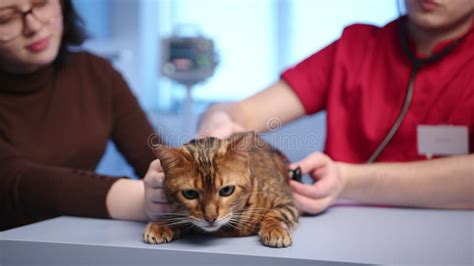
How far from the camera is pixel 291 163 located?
2.24ft

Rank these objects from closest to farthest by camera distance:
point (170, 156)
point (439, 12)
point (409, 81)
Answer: point (170, 156) < point (439, 12) < point (409, 81)

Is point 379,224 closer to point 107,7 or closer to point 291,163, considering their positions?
point 291,163

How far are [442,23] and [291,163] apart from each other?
0.98 ft

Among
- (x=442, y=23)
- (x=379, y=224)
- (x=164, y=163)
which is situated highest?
(x=442, y=23)

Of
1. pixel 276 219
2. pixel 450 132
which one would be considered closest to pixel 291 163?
pixel 276 219

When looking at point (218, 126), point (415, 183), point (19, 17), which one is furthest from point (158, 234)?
point (415, 183)

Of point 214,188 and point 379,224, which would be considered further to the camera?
point 379,224

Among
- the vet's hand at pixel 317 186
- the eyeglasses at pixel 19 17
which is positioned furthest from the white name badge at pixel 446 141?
the eyeglasses at pixel 19 17

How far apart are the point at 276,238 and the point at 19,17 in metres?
0.41

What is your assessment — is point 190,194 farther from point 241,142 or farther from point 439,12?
point 439,12

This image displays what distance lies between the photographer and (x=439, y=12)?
24.6 inches

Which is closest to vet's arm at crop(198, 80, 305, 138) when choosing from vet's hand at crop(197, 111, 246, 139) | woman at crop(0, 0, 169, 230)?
vet's hand at crop(197, 111, 246, 139)

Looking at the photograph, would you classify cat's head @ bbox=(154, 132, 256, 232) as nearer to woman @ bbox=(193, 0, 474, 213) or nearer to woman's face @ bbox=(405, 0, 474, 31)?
woman @ bbox=(193, 0, 474, 213)

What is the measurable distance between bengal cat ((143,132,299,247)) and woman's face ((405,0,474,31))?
303mm
